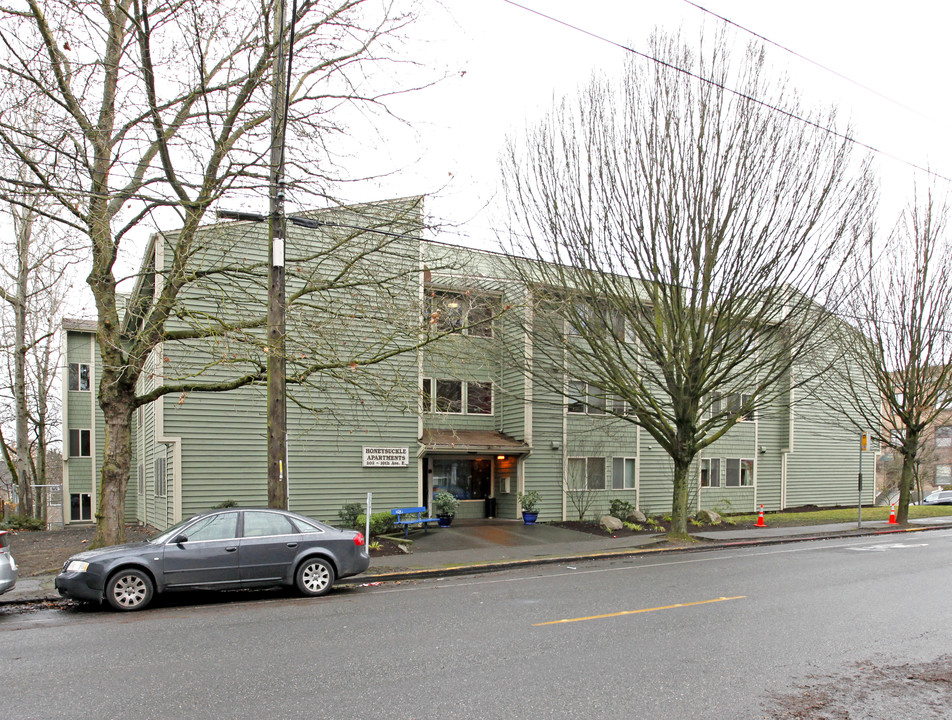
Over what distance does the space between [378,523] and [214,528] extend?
7.95 meters

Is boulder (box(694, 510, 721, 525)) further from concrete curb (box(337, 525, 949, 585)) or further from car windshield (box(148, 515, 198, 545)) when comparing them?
car windshield (box(148, 515, 198, 545))

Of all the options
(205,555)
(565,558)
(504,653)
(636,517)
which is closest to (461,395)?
(636,517)

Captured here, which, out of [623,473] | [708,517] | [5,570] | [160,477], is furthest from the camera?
[623,473]

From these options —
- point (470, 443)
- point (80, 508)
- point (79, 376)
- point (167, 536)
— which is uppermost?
point (79, 376)

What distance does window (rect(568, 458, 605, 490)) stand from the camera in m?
23.7

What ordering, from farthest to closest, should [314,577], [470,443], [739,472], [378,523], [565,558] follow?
1. [739,472]
2. [470,443]
3. [378,523]
4. [565,558]
5. [314,577]

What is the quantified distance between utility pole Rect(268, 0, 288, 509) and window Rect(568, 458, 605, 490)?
13454mm

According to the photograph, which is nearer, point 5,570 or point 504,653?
point 504,653

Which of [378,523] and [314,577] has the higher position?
[314,577]

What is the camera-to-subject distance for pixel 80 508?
29.7 metres

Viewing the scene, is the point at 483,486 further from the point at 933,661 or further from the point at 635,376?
the point at 933,661

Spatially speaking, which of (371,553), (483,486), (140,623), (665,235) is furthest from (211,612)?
(483,486)

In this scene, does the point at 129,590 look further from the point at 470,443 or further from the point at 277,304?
the point at 470,443

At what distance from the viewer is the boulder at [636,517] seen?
23281 mm
